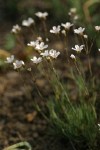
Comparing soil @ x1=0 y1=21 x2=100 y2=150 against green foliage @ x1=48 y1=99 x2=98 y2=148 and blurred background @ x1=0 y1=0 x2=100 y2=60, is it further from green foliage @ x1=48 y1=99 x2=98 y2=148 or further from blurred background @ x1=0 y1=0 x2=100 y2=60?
blurred background @ x1=0 y1=0 x2=100 y2=60

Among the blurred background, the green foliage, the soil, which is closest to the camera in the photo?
the green foliage

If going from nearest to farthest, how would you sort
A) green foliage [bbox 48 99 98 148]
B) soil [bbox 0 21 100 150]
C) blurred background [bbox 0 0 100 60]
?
1. green foliage [bbox 48 99 98 148]
2. soil [bbox 0 21 100 150]
3. blurred background [bbox 0 0 100 60]

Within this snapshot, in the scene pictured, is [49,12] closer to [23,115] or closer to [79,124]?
[23,115]

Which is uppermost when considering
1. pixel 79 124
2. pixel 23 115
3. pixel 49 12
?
pixel 49 12

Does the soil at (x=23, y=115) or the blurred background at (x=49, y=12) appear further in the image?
the blurred background at (x=49, y=12)

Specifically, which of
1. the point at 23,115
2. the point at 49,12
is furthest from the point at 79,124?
the point at 49,12

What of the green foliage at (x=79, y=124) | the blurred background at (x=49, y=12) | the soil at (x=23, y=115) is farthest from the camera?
the blurred background at (x=49, y=12)

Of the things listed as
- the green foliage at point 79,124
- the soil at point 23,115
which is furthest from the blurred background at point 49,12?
the green foliage at point 79,124

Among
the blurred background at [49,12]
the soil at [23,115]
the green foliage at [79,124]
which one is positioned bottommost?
the green foliage at [79,124]

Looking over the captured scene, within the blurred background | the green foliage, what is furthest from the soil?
the blurred background

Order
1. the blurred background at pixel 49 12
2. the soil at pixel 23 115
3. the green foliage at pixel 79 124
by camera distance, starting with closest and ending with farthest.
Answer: the green foliage at pixel 79 124 < the soil at pixel 23 115 < the blurred background at pixel 49 12

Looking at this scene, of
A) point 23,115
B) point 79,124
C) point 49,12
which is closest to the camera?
point 79,124

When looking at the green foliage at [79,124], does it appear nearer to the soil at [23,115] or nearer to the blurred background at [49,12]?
the soil at [23,115]

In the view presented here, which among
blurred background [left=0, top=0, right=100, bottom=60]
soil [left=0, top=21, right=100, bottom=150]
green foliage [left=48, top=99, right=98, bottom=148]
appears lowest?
green foliage [left=48, top=99, right=98, bottom=148]
